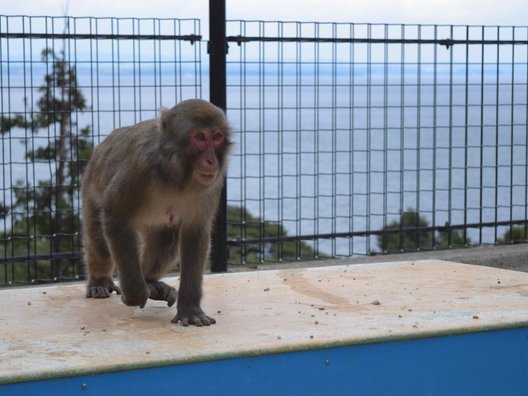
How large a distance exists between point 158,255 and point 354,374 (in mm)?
1443

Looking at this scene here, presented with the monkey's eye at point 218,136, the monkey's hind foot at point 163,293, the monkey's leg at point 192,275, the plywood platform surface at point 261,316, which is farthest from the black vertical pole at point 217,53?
the monkey's eye at point 218,136

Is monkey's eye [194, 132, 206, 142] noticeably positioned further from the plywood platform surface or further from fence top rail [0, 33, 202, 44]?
fence top rail [0, 33, 202, 44]

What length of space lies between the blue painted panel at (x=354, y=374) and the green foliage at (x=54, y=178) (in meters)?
3.23

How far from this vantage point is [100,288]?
5.27 metres

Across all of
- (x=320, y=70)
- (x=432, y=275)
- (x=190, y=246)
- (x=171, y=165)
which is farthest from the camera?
(x=320, y=70)

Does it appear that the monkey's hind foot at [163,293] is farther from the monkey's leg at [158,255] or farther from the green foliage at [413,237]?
the green foliage at [413,237]

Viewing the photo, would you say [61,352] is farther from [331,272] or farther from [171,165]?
[331,272]

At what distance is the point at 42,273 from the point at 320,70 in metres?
6.01

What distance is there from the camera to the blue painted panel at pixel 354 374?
3637 mm

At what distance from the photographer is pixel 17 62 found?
267 inches

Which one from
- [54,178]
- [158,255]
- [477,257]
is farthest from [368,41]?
[54,178]

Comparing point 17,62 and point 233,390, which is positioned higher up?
point 17,62

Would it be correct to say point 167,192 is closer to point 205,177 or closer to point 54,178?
point 205,177

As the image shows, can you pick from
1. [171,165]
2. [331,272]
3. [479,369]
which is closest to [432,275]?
[331,272]
